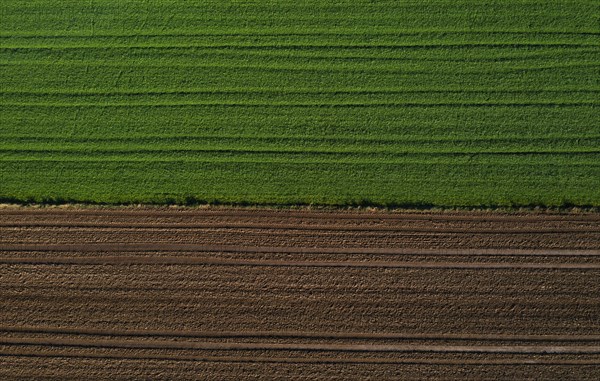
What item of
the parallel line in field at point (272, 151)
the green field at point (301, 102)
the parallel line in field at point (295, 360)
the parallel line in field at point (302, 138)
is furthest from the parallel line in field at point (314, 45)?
the parallel line in field at point (295, 360)

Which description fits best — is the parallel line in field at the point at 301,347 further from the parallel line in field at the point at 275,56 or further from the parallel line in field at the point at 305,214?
the parallel line in field at the point at 275,56

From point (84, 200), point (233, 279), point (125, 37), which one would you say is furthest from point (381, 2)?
point (84, 200)

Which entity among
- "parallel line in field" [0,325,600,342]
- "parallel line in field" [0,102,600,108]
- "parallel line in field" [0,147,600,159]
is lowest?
"parallel line in field" [0,325,600,342]

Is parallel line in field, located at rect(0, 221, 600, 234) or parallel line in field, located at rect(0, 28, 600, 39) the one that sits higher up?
parallel line in field, located at rect(0, 28, 600, 39)

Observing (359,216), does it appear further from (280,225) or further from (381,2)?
(381,2)

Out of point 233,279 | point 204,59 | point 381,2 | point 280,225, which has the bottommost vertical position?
point 233,279

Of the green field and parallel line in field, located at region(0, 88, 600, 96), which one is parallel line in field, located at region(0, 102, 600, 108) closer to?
the green field

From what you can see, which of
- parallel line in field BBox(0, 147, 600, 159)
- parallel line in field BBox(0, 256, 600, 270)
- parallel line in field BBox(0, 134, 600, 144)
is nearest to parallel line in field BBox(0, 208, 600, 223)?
parallel line in field BBox(0, 256, 600, 270)
